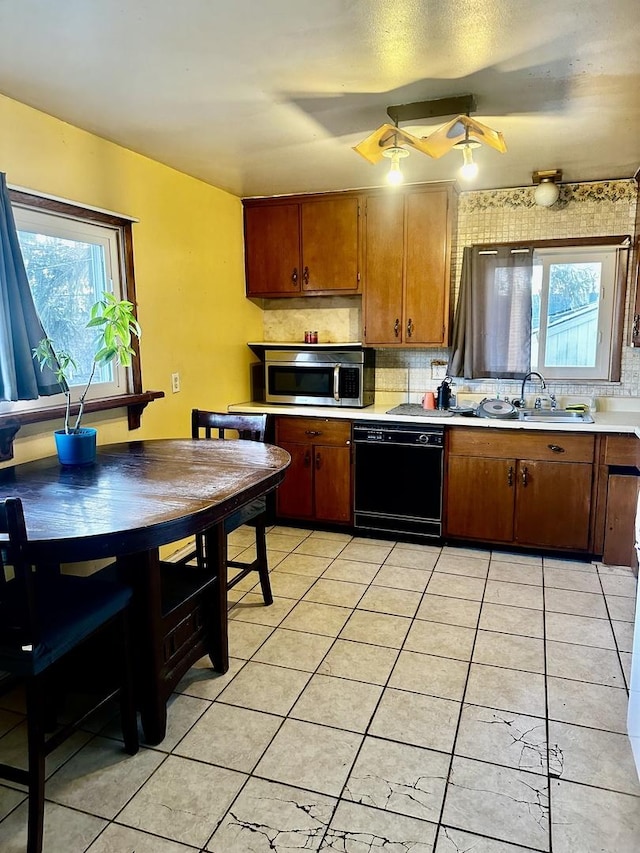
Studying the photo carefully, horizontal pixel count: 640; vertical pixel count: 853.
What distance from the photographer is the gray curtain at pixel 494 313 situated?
393 cm

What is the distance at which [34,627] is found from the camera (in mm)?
1553

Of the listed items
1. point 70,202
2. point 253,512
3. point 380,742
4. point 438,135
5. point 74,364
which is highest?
→ point 438,135

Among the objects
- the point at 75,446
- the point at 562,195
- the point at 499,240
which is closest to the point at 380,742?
the point at 75,446

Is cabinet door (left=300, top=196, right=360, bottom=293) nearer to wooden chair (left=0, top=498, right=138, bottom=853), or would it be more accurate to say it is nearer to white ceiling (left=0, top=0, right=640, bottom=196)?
white ceiling (left=0, top=0, right=640, bottom=196)

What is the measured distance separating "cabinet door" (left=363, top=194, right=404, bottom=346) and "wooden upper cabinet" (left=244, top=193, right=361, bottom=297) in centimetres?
9

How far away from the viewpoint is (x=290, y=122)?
8.68 feet

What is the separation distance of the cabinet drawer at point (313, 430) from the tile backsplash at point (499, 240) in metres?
0.63

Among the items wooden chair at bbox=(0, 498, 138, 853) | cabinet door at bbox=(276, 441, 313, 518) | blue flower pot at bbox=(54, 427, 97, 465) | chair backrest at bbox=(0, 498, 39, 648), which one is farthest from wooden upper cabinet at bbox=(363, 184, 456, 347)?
chair backrest at bbox=(0, 498, 39, 648)

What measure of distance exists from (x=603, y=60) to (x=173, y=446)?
2287mm

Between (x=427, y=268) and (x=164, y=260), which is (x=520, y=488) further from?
(x=164, y=260)

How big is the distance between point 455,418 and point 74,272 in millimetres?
2277

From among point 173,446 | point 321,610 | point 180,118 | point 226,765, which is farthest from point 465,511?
point 180,118

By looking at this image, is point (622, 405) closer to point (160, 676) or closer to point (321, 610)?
point (321, 610)

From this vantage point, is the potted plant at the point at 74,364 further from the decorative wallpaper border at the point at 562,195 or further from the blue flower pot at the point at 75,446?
the decorative wallpaper border at the point at 562,195
